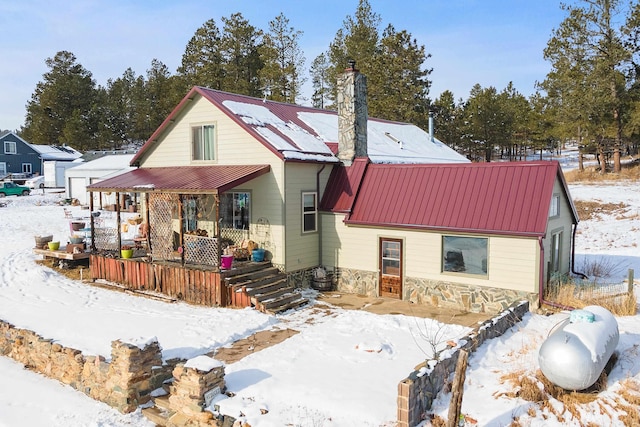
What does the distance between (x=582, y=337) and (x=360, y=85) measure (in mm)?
11725

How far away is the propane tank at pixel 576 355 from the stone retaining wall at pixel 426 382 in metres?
1.51

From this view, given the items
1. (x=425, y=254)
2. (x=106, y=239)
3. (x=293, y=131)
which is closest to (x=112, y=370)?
(x=425, y=254)

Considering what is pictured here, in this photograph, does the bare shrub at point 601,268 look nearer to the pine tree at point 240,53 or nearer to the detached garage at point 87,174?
the detached garage at point 87,174

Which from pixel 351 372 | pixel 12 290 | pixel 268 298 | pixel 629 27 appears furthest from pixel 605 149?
pixel 12 290

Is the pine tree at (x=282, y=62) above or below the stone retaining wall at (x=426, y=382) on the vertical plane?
above

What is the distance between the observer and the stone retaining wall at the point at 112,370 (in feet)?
29.3

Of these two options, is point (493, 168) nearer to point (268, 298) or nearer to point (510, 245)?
point (510, 245)

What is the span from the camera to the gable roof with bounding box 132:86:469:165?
15.7 meters

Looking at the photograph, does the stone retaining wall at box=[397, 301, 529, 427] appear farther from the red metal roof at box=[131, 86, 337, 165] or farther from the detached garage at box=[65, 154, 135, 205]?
the detached garage at box=[65, 154, 135, 205]

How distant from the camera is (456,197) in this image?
14234 mm

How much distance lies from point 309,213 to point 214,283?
13.0 feet

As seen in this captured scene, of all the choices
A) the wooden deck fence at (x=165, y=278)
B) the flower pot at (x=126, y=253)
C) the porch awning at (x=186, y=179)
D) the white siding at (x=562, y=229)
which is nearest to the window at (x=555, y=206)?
the white siding at (x=562, y=229)

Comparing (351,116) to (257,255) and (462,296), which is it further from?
(462,296)

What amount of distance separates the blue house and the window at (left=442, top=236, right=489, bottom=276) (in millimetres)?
54852
